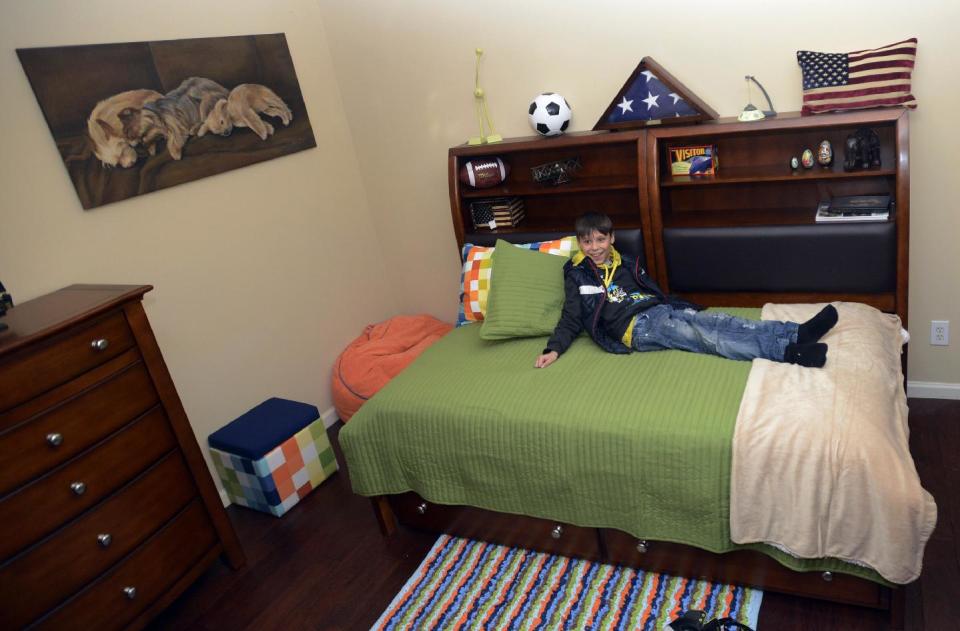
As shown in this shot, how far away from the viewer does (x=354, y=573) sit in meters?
2.57

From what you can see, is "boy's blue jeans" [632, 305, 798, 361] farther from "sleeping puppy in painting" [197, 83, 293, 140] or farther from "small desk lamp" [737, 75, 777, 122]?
"sleeping puppy in painting" [197, 83, 293, 140]

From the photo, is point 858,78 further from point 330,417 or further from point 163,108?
point 330,417

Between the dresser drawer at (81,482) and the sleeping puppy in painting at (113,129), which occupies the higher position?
the sleeping puppy in painting at (113,129)

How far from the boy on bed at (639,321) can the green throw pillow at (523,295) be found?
7 centimetres

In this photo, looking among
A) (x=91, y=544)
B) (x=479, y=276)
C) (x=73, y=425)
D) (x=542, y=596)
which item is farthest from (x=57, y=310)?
(x=542, y=596)

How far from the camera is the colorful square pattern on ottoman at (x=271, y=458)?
9.46 ft

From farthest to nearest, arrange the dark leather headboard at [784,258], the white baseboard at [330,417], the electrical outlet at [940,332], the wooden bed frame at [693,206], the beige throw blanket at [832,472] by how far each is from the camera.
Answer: the white baseboard at [330,417] → the electrical outlet at [940,332] → the dark leather headboard at [784,258] → the wooden bed frame at [693,206] → the beige throw blanket at [832,472]

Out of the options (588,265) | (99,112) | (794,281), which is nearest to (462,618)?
(588,265)

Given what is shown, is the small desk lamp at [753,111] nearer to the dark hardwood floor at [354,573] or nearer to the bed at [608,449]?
the bed at [608,449]

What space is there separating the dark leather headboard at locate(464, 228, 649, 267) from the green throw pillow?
277 millimetres

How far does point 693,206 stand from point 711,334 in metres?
0.92

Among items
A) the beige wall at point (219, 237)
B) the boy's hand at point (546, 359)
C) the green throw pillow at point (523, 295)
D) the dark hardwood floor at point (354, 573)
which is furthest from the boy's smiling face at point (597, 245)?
the beige wall at point (219, 237)

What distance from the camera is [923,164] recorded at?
2668 mm

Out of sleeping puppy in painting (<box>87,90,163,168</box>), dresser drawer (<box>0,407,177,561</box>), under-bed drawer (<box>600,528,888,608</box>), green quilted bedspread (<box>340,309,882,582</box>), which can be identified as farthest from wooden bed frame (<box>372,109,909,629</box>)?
sleeping puppy in painting (<box>87,90,163,168</box>)
